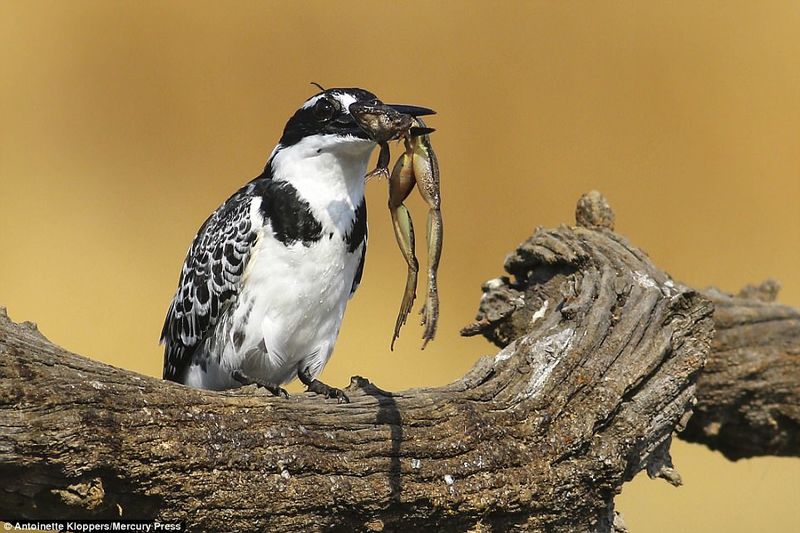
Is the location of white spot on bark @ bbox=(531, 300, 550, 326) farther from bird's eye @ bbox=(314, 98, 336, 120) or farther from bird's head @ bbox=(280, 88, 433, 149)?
bird's eye @ bbox=(314, 98, 336, 120)

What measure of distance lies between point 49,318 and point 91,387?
480cm

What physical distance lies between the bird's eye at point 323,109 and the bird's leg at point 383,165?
722 millimetres

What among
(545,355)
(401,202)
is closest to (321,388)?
(545,355)

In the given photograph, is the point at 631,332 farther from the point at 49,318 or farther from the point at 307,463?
the point at 49,318

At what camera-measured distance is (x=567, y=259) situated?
4.23 meters

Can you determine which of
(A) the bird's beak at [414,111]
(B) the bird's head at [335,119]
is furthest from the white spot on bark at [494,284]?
(A) the bird's beak at [414,111]

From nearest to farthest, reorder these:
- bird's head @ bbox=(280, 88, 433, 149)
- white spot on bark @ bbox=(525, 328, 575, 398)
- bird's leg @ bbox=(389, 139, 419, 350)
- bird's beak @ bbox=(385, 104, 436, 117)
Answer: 1. bird's leg @ bbox=(389, 139, 419, 350)
2. bird's beak @ bbox=(385, 104, 436, 117)
3. white spot on bark @ bbox=(525, 328, 575, 398)
4. bird's head @ bbox=(280, 88, 433, 149)

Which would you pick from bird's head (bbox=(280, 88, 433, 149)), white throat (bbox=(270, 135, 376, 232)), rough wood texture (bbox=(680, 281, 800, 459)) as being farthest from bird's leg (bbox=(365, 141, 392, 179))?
rough wood texture (bbox=(680, 281, 800, 459))

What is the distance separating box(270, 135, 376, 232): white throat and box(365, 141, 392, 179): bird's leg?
701 millimetres

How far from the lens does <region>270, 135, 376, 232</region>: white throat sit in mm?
3992

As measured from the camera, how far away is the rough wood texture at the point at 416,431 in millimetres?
2697

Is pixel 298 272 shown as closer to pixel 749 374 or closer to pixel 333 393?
pixel 333 393

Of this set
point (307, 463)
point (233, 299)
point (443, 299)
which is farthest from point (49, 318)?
point (307, 463)

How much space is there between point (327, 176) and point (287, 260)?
1.06 feet
